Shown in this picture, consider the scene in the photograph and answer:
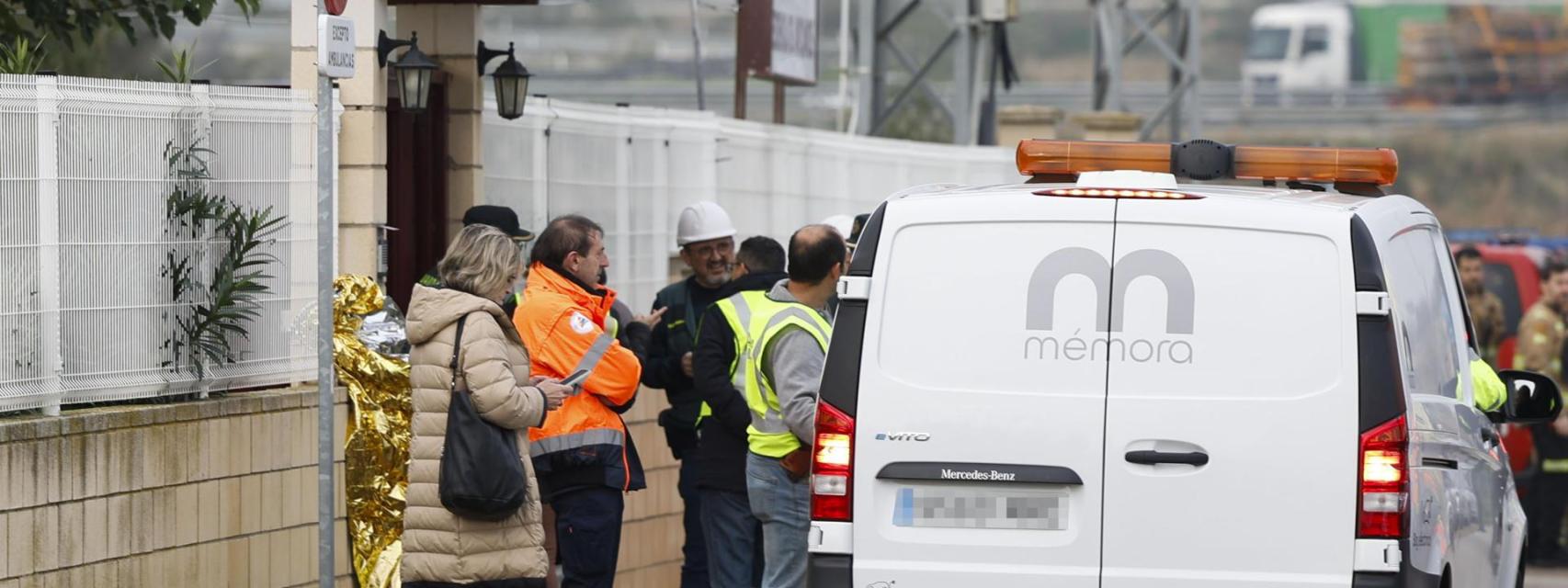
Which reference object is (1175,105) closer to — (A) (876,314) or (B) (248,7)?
(B) (248,7)

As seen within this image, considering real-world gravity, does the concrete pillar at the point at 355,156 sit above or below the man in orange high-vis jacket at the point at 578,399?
above

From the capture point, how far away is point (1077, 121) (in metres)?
22.5

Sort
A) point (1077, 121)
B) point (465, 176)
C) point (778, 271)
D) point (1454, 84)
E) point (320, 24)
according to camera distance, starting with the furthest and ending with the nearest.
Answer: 1. point (1454, 84)
2. point (1077, 121)
3. point (465, 176)
4. point (778, 271)
5. point (320, 24)

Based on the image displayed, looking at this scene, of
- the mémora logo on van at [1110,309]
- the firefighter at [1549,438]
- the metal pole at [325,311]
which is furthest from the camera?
the firefighter at [1549,438]

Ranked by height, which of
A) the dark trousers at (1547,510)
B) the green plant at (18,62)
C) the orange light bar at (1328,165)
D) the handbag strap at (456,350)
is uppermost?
the green plant at (18,62)

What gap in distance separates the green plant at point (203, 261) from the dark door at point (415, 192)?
169 centimetres

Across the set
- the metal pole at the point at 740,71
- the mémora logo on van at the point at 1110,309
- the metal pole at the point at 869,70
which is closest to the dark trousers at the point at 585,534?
the mémora logo on van at the point at 1110,309

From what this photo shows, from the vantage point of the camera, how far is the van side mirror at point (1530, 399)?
28.0ft

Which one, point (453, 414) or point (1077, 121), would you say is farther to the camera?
point (1077, 121)

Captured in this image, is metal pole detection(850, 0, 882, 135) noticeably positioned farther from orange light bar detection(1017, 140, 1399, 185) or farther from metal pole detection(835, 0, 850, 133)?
orange light bar detection(1017, 140, 1399, 185)

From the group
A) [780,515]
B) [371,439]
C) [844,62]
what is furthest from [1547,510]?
[371,439]

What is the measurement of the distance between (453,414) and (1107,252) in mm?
2163

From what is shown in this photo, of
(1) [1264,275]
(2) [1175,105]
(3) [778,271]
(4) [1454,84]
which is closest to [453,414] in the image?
(3) [778,271]

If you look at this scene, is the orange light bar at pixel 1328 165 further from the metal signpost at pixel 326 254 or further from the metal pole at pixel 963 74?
the metal pole at pixel 963 74
